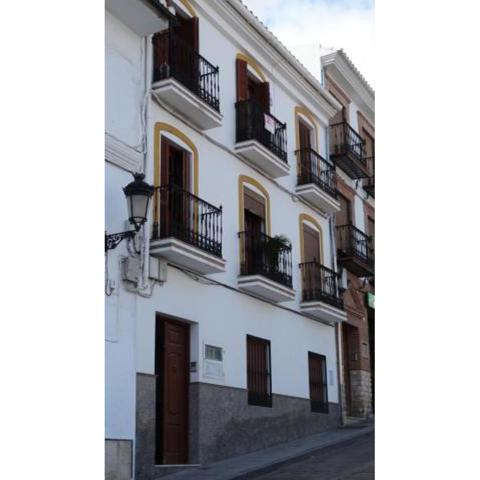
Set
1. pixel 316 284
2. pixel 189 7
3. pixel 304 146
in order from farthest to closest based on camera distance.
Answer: pixel 304 146 → pixel 316 284 → pixel 189 7

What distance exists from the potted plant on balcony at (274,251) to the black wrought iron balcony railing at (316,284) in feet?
4.63

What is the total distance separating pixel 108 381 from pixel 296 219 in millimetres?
6385

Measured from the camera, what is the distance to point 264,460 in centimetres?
1027

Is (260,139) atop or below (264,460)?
atop

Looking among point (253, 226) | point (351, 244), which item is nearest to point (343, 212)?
point (351, 244)

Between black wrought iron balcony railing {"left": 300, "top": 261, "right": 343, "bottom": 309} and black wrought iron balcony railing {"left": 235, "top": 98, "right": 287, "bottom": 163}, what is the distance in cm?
195

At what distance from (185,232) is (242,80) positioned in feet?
12.7

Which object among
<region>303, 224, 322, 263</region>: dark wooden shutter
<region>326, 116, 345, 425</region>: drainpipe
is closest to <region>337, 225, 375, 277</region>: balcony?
<region>326, 116, 345, 425</region>: drainpipe

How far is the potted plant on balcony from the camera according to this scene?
40.9 feet

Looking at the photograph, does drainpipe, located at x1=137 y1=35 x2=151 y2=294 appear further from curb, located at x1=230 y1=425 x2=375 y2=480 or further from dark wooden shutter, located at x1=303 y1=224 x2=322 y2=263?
dark wooden shutter, located at x1=303 y1=224 x2=322 y2=263

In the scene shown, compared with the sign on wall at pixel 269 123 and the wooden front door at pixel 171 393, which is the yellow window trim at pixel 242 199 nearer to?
the sign on wall at pixel 269 123

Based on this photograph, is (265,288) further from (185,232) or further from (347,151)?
(347,151)
